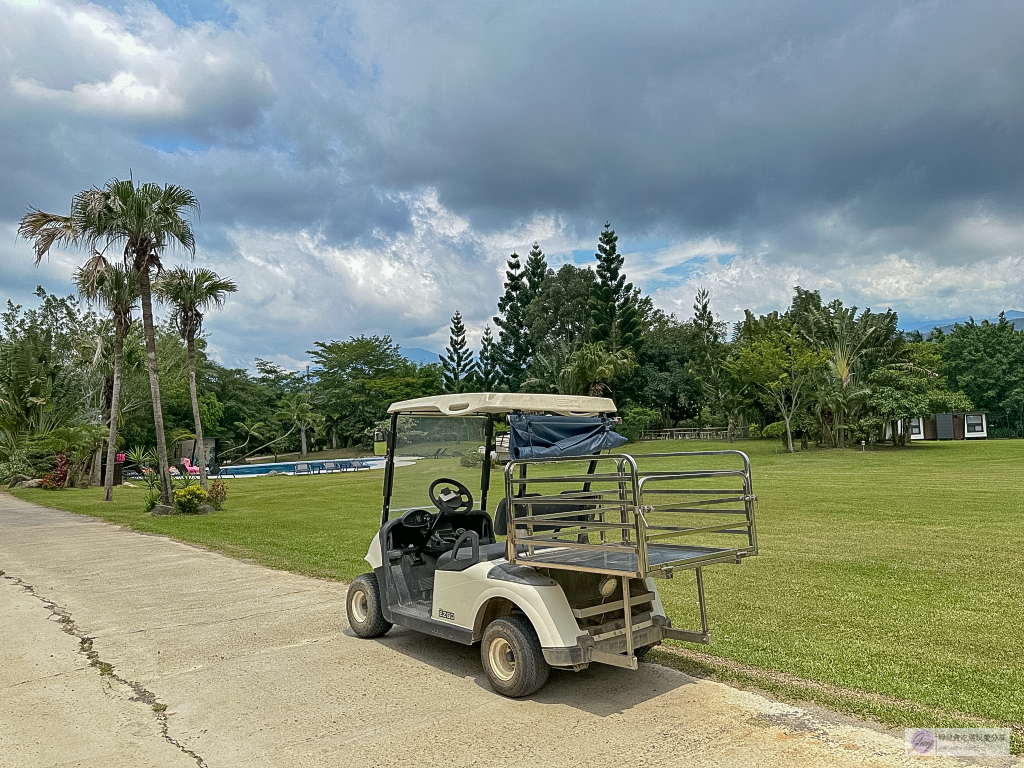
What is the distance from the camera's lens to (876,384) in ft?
118

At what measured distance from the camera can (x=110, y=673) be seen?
16.6 ft

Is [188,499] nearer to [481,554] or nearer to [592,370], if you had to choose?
[481,554]

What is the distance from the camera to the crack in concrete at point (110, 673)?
385 cm

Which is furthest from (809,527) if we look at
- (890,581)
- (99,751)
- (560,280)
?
(560,280)

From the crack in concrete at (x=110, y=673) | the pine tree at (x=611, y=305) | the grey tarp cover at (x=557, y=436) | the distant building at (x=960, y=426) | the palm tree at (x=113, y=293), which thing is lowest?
Answer: the crack in concrete at (x=110, y=673)

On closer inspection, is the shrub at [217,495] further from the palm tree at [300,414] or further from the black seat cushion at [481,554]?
the palm tree at [300,414]

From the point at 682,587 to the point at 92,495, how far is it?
22.1 m

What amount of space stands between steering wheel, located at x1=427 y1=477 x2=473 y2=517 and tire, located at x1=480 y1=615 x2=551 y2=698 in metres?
1.21

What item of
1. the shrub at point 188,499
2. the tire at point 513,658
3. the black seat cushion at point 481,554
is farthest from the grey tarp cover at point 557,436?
the shrub at point 188,499

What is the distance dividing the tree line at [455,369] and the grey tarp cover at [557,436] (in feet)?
28.5

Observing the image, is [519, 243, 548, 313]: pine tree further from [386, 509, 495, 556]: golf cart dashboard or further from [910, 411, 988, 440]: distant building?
[386, 509, 495, 556]: golf cart dashboard

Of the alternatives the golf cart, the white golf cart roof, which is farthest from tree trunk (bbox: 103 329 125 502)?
the white golf cart roof

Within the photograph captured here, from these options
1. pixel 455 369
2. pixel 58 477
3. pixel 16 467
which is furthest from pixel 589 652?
pixel 455 369

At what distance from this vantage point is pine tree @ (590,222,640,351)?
165 ft
